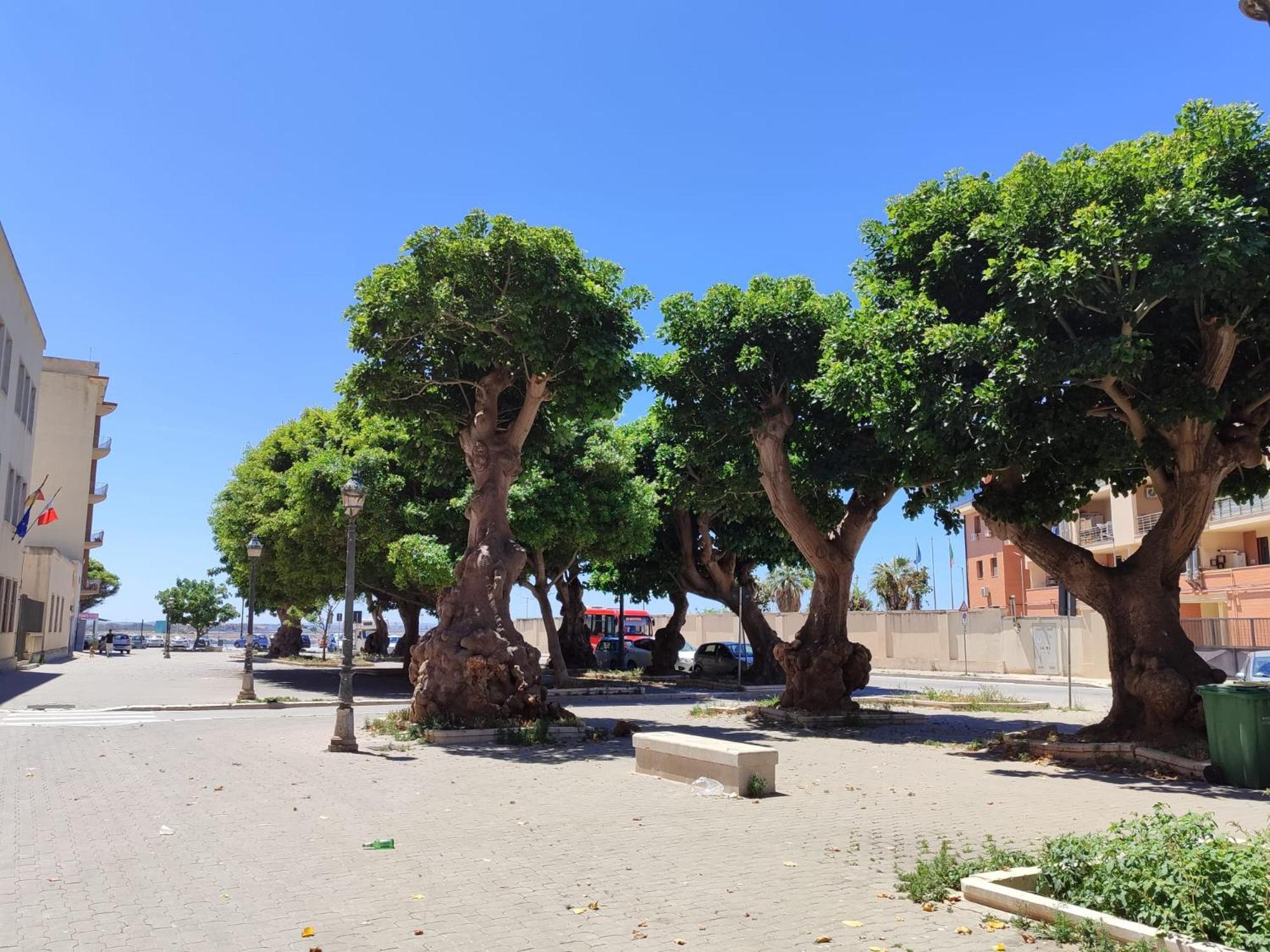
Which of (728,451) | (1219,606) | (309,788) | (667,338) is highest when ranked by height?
(667,338)

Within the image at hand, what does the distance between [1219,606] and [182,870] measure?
4421 cm

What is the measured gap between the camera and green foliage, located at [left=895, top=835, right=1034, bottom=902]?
6.25 meters

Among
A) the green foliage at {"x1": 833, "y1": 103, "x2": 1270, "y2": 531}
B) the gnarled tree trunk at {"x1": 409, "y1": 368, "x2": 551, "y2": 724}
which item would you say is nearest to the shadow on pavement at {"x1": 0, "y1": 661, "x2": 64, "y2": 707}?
the gnarled tree trunk at {"x1": 409, "y1": 368, "x2": 551, "y2": 724}

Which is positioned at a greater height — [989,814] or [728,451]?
[728,451]

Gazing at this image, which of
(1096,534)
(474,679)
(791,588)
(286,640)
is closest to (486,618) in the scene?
(474,679)

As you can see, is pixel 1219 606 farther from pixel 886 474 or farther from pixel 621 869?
pixel 621 869

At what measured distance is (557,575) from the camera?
30391 millimetres

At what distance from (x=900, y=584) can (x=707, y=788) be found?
64.8 m

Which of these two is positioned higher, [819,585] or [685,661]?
[819,585]

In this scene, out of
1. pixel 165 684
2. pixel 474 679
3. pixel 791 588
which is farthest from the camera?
pixel 791 588

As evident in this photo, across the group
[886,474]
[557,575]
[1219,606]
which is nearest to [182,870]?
[886,474]

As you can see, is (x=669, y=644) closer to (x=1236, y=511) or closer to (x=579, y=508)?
(x=579, y=508)

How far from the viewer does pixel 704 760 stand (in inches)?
427

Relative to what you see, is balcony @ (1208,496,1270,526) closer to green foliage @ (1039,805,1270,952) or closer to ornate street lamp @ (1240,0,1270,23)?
ornate street lamp @ (1240,0,1270,23)
